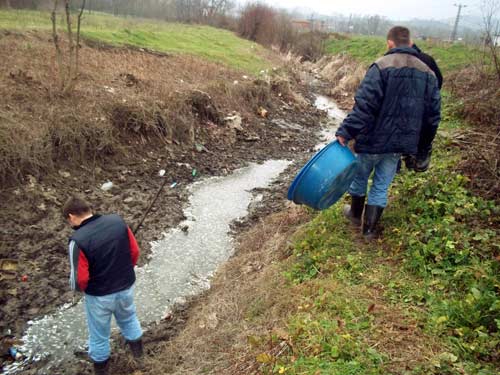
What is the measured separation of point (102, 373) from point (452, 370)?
120 inches

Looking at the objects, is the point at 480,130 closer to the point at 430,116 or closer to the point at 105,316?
A: the point at 430,116

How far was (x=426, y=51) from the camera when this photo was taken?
2259 centimetres

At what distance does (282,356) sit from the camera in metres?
3.09

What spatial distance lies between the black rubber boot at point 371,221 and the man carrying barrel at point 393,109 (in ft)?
1.27

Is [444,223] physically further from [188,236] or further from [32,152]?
[32,152]

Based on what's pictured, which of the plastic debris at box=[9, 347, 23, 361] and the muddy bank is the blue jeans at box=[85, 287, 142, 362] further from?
the muddy bank


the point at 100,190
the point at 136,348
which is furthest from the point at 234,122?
the point at 136,348

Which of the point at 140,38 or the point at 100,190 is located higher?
the point at 140,38

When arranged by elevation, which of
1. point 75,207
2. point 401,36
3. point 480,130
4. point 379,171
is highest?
point 401,36

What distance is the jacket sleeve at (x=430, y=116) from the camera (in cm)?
401

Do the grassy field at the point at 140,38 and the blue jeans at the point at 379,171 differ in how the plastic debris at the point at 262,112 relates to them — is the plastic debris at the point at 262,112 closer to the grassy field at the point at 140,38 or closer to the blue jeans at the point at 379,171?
the grassy field at the point at 140,38

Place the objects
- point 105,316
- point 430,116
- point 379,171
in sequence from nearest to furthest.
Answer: point 105,316
point 430,116
point 379,171

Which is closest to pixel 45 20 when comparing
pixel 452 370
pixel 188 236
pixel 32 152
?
pixel 32 152

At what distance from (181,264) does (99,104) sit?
4188mm
